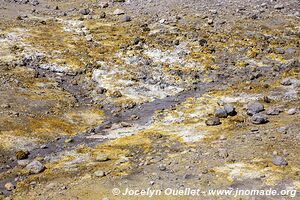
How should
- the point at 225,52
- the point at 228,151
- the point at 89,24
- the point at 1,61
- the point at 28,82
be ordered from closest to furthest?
the point at 228,151 < the point at 28,82 < the point at 1,61 < the point at 225,52 < the point at 89,24

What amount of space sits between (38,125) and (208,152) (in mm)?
12232

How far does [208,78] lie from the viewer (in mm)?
37969

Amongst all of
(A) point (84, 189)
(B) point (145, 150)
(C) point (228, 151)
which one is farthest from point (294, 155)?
(A) point (84, 189)

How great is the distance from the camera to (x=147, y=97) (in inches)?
1366

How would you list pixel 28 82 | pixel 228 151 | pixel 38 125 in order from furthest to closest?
pixel 28 82 < pixel 38 125 < pixel 228 151

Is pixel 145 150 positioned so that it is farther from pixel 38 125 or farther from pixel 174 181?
pixel 38 125

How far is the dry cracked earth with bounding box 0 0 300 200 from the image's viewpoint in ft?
69.0

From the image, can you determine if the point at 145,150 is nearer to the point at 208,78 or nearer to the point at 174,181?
the point at 174,181

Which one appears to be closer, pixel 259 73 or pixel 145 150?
pixel 145 150

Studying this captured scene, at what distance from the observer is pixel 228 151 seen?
22.4 meters

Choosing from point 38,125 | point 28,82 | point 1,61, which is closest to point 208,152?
point 38,125

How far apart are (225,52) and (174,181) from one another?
24.6 meters

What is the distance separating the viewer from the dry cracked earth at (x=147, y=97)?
2103 cm

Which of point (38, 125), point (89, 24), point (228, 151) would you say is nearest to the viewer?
point (228, 151)
